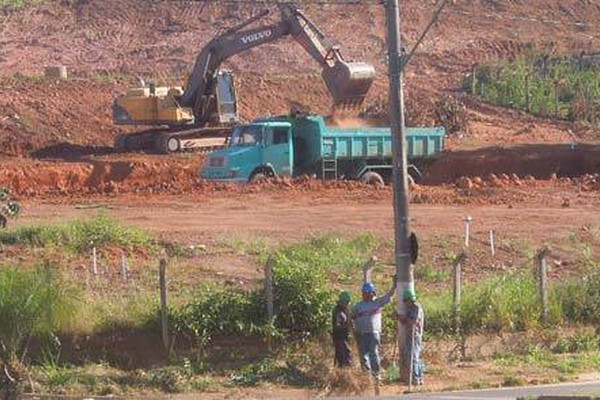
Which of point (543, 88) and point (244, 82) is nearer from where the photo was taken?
point (244, 82)

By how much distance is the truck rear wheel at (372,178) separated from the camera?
42688 millimetres

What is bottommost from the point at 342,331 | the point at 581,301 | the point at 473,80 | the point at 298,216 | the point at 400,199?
the point at 581,301

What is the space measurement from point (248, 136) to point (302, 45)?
22.5 feet

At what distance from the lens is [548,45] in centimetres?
7744

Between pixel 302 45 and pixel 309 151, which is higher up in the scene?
pixel 302 45

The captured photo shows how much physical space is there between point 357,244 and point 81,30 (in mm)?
47548

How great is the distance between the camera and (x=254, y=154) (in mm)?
41500

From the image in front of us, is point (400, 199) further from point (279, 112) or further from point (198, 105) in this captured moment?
point (279, 112)

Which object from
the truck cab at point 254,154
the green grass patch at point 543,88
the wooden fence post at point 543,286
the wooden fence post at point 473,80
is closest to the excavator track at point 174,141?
the truck cab at point 254,154

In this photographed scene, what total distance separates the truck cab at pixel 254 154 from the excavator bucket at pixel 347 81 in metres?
3.18

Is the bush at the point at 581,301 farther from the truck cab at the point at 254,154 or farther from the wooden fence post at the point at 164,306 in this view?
the truck cab at the point at 254,154

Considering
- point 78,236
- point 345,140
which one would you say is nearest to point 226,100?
point 345,140

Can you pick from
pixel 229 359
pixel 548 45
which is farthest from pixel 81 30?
pixel 229 359

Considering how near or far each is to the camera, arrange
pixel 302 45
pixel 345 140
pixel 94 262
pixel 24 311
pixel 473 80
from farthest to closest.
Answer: pixel 473 80 < pixel 302 45 < pixel 345 140 < pixel 94 262 < pixel 24 311
